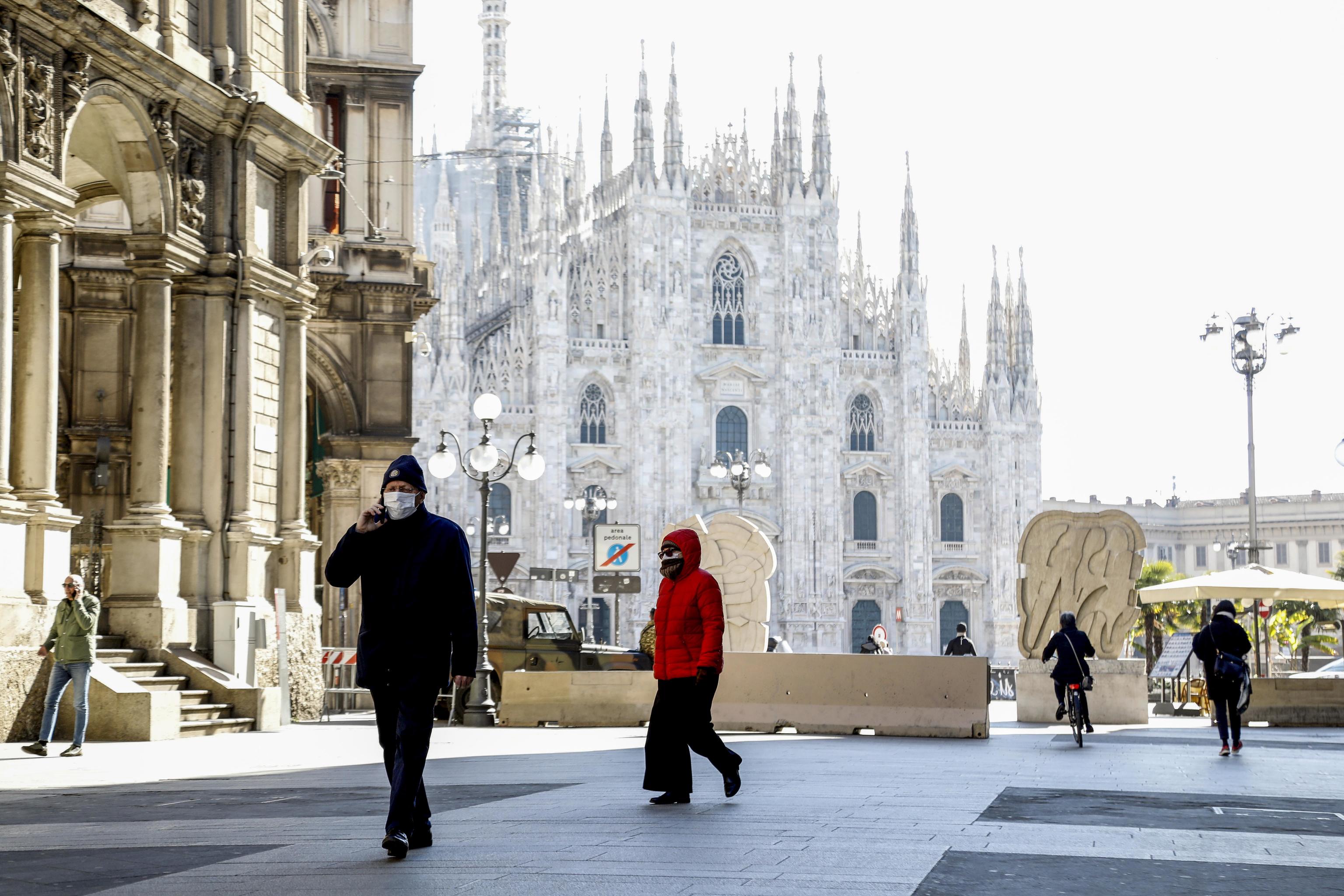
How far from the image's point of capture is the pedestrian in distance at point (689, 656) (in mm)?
9148

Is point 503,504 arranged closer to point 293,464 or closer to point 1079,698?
point 293,464

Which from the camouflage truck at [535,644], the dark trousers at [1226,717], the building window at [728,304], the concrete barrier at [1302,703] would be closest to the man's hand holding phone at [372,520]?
the dark trousers at [1226,717]

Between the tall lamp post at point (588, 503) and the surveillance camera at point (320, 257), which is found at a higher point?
the surveillance camera at point (320, 257)

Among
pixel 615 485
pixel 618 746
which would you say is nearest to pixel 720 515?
pixel 618 746

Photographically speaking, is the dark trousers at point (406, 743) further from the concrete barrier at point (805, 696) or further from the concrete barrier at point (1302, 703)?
the concrete barrier at point (1302, 703)

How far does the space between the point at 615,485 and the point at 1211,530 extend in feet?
191

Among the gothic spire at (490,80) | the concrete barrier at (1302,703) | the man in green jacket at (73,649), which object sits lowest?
the concrete barrier at (1302,703)

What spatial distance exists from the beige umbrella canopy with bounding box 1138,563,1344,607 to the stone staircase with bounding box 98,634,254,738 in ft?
42.5

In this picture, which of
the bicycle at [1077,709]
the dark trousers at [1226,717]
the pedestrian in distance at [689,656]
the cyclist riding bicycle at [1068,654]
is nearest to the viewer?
the pedestrian in distance at [689,656]

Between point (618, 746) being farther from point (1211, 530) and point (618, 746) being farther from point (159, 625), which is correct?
point (1211, 530)

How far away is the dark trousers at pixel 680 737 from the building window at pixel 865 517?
56.1 metres

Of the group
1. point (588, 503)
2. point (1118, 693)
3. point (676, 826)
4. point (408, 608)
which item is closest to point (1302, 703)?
point (1118, 693)

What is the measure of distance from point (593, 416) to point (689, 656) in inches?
2074

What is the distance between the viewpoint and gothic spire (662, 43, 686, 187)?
63.6 metres
